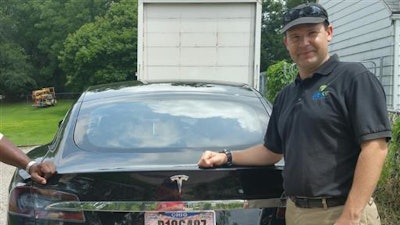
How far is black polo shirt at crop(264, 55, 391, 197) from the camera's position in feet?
7.21

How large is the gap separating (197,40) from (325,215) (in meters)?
6.01

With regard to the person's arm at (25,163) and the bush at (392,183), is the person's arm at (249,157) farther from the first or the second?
the bush at (392,183)

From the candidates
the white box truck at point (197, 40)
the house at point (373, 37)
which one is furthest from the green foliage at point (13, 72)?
the white box truck at point (197, 40)

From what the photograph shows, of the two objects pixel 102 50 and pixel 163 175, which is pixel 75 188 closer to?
pixel 163 175

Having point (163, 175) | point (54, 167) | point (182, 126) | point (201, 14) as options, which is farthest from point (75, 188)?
point (201, 14)

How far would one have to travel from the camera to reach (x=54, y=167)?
105 inches

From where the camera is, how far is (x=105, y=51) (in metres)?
41.1

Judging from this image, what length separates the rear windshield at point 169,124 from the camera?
305 centimetres

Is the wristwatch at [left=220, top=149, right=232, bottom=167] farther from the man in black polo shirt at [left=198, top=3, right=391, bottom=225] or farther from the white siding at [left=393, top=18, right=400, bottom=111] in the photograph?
the white siding at [left=393, top=18, right=400, bottom=111]

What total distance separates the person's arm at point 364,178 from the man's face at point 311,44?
475mm

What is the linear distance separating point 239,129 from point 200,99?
0.43 metres

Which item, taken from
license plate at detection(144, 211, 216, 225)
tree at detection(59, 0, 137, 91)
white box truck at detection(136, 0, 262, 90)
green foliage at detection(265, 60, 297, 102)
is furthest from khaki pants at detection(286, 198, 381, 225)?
tree at detection(59, 0, 137, 91)

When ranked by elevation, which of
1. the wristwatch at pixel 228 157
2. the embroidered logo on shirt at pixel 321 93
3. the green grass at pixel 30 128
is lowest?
the green grass at pixel 30 128

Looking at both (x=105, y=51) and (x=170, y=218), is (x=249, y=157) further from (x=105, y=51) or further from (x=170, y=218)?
(x=105, y=51)
